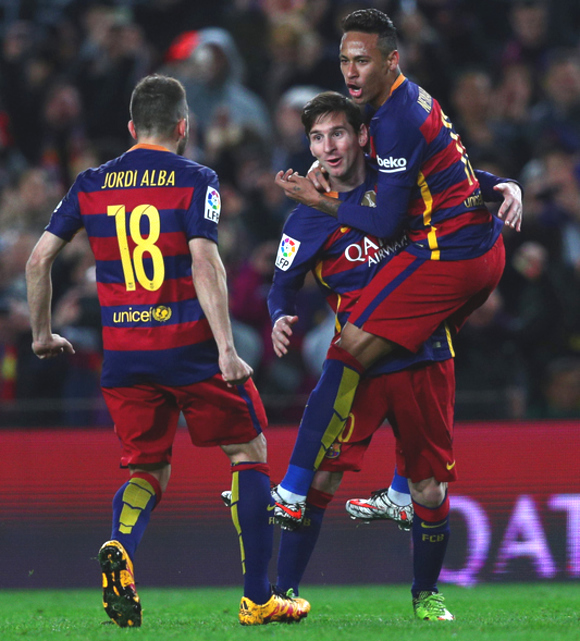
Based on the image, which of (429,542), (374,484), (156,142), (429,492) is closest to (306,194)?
(156,142)

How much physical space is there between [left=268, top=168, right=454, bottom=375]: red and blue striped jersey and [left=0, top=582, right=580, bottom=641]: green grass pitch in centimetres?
115

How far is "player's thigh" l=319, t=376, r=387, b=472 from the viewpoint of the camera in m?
4.71

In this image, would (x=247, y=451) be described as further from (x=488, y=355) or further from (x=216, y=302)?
(x=488, y=355)

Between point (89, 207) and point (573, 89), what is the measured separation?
684 cm

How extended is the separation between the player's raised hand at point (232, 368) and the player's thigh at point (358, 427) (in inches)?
30.5

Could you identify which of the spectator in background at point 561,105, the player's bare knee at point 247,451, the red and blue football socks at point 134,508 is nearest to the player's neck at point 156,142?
the player's bare knee at point 247,451

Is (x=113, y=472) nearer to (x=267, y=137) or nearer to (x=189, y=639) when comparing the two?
(x=189, y=639)

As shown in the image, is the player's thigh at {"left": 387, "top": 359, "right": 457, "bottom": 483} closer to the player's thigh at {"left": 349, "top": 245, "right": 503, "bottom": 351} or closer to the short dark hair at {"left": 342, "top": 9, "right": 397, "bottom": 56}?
the player's thigh at {"left": 349, "top": 245, "right": 503, "bottom": 351}

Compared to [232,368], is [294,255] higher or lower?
higher

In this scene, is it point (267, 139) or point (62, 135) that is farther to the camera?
point (62, 135)

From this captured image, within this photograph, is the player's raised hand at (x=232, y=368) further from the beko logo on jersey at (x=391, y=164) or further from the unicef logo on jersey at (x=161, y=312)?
the beko logo on jersey at (x=391, y=164)

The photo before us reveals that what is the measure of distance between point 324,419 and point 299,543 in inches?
23.4

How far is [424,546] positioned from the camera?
15.8 feet

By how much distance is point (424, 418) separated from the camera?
4.64m
